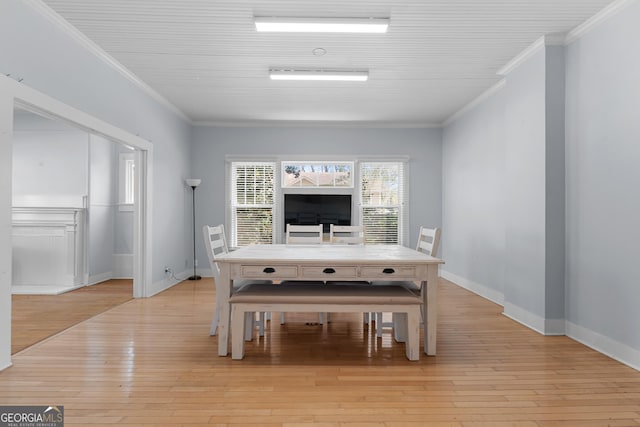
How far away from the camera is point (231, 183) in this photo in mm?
6926

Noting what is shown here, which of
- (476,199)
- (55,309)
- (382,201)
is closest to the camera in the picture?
(55,309)

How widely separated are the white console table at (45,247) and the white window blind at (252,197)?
253 centimetres

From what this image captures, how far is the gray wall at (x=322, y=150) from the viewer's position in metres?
6.90

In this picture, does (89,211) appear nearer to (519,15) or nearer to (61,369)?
(61,369)

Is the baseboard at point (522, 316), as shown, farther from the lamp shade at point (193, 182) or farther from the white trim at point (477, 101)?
the lamp shade at point (193, 182)

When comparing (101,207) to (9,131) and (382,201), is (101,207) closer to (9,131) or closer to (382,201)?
(9,131)

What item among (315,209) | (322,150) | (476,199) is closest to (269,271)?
(476,199)

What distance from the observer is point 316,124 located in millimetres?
6918

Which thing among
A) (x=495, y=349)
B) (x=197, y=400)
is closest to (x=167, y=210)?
(x=197, y=400)

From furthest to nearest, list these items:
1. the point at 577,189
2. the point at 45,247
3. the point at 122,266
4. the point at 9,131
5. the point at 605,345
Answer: the point at 122,266 → the point at 45,247 → the point at 577,189 → the point at 605,345 → the point at 9,131

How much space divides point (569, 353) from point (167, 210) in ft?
17.3

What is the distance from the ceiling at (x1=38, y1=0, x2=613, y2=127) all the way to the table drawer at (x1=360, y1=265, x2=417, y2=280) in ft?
6.90

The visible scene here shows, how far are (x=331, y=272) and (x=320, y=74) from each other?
8.67 feet

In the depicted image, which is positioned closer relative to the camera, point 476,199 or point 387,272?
point 387,272
